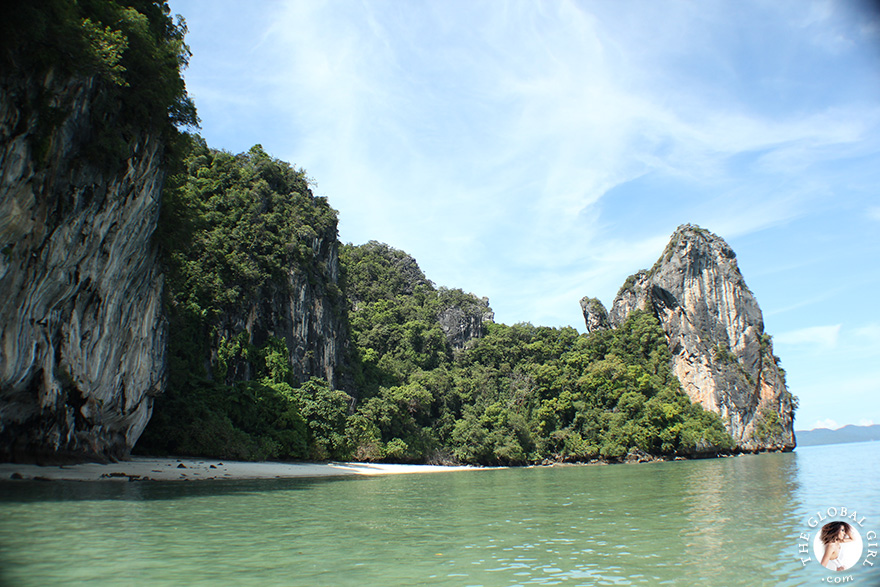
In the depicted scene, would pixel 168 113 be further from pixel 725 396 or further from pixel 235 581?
pixel 725 396

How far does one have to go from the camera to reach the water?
785cm

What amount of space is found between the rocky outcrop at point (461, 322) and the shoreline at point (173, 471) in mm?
40663

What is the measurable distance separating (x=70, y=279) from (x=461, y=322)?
214 ft

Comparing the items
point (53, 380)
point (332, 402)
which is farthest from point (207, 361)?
point (53, 380)

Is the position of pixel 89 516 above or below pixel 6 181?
below

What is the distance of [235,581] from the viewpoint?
7371 millimetres

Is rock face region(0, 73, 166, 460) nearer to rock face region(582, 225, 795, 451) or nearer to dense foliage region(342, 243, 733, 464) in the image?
dense foliage region(342, 243, 733, 464)

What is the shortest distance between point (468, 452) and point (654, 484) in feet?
104

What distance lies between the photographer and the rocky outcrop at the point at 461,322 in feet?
262

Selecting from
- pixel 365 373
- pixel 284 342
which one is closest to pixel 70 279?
pixel 284 342

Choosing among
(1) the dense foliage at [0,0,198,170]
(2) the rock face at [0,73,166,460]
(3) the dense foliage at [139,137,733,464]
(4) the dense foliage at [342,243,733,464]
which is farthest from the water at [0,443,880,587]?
(4) the dense foliage at [342,243,733,464]

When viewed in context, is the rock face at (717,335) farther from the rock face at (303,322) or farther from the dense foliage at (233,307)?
the dense foliage at (233,307)

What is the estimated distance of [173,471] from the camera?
24406 millimetres

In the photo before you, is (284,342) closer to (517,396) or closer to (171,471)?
(171,471)
